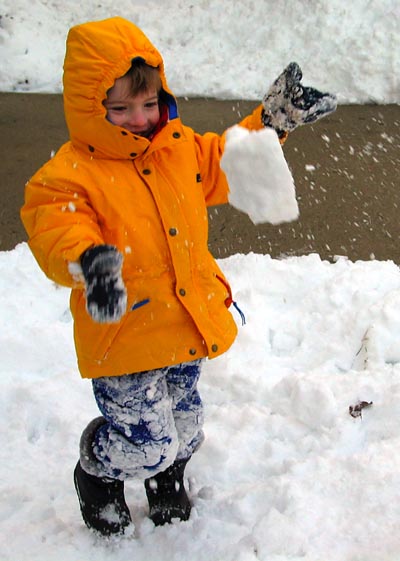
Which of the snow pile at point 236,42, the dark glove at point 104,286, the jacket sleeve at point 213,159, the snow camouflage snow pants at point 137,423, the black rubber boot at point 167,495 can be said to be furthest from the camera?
the snow pile at point 236,42

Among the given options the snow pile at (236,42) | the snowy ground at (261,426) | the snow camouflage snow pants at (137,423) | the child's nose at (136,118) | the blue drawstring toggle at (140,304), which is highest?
the child's nose at (136,118)

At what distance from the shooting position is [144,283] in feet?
6.79

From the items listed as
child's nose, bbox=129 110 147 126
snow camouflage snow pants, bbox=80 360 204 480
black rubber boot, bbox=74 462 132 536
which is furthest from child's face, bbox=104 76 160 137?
black rubber boot, bbox=74 462 132 536

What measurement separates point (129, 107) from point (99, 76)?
14cm

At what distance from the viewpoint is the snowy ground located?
235 centimetres

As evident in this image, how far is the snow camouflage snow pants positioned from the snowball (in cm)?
54

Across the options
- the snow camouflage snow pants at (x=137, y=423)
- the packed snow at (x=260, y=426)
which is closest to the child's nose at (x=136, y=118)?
the snow camouflage snow pants at (x=137, y=423)

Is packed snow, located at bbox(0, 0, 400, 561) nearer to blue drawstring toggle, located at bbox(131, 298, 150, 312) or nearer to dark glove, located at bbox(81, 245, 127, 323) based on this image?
blue drawstring toggle, located at bbox(131, 298, 150, 312)

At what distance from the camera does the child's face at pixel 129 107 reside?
2.01 metres

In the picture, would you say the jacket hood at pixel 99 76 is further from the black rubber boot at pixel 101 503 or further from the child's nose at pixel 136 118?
the black rubber boot at pixel 101 503

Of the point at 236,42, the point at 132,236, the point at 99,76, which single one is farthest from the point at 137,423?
the point at 236,42

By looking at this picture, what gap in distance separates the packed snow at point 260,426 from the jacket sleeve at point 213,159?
108cm

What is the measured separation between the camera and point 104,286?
5.75ft

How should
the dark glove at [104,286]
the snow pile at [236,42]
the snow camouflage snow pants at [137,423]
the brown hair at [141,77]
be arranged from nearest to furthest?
the dark glove at [104,286]
the brown hair at [141,77]
the snow camouflage snow pants at [137,423]
the snow pile at [236,42]
